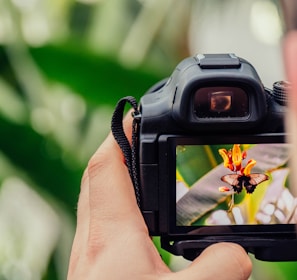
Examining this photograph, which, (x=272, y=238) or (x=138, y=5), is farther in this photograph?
(x=138, y=5)

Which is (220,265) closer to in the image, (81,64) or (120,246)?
(120,246)

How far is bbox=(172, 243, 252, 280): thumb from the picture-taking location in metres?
0.61

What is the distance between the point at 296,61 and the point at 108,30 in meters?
0.90

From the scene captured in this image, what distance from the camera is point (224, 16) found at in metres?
1.24

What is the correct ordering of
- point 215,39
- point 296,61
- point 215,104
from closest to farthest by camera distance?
1. point 296,61
2. point 215,104
3. point 215,39

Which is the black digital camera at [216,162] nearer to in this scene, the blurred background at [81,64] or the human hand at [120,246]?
the human hand at [120,246]

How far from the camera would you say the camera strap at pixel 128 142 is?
2.24 ft

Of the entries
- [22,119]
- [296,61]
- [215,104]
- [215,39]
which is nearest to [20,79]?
[22,119]

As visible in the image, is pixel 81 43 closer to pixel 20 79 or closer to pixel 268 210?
pixel 20 79

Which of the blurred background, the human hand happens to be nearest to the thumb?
the human hand

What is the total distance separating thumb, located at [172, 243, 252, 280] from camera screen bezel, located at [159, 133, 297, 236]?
4 cm

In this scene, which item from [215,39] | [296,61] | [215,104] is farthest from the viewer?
[215,39]

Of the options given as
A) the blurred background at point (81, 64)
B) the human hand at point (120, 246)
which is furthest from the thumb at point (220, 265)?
the blurred background at point (81, 64)

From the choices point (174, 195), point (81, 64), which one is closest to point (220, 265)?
point (174, 195)
